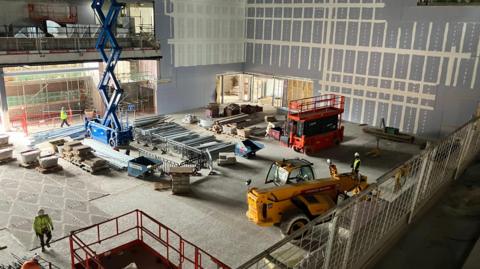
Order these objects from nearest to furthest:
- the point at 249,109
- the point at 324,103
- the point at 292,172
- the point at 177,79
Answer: the point at 292,172 → the point at 324,103 → the point at 249,109 → the point at 177,79

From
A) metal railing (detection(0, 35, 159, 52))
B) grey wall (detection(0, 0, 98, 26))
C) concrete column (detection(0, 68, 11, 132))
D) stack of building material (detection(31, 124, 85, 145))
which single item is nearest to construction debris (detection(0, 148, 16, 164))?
stack of building material (detection(31, 124, 85, 145))

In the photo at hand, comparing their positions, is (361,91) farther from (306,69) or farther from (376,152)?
(376,152)

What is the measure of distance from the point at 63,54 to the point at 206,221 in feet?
51.8

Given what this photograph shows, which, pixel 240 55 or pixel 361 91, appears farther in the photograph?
pixel 240 55

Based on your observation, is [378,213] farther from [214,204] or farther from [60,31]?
[60,31]

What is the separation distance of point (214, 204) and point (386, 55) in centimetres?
1915

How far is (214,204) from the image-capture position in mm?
16375

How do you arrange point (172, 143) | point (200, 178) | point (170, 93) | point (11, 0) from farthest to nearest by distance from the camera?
point (170, 93), point (11, 0), point (172, 143), point (200, 178)

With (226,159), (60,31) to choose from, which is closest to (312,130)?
(226,159)

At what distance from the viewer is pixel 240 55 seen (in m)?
37.3

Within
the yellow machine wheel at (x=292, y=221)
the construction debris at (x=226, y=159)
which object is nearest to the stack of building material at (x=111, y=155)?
the construction debris at (x=226, y=159)

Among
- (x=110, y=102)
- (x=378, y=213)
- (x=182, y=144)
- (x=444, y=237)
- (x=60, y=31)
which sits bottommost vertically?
(x=182, y=144)

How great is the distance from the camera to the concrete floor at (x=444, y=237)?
7.08m

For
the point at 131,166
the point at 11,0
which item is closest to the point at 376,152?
the point at 131,166
